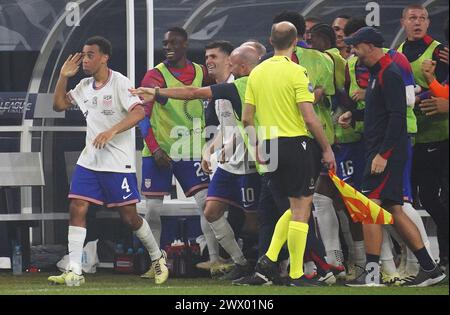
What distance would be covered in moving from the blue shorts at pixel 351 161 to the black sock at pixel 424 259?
1142 mm

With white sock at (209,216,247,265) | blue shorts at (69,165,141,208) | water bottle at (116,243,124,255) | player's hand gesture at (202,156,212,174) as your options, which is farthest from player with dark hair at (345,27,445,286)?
water bottle at (116,243,124,255)

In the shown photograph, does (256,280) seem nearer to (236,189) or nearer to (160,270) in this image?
(160,270)

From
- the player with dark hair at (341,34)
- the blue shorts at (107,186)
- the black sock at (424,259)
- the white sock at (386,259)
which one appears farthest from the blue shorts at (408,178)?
the blue shorts at (107,186)

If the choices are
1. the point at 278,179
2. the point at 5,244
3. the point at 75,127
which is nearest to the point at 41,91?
the point at 75,127

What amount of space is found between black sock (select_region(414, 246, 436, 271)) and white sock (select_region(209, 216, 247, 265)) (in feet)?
5.50

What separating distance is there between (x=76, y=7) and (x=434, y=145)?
11.7ft

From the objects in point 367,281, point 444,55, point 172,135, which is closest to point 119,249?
point 172,135

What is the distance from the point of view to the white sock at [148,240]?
13047 mm

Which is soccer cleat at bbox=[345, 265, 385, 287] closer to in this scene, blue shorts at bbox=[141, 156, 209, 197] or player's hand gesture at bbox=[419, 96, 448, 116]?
player's hand gesture at bbox=[419, 96, 448, 116]

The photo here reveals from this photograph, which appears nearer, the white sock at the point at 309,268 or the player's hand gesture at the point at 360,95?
the white sock at the point at 309,268

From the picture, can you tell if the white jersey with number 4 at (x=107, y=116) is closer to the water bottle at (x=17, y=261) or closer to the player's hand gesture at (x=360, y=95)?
the water bottle at (x=17, y=261)

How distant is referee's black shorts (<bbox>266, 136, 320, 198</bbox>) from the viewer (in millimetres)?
11750

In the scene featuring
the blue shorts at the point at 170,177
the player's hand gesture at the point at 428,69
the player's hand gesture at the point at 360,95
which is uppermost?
the player's hand gesture at the point at 428,69

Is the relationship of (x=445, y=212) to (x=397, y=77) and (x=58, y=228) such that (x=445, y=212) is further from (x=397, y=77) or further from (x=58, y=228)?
(x=58, y=228)
